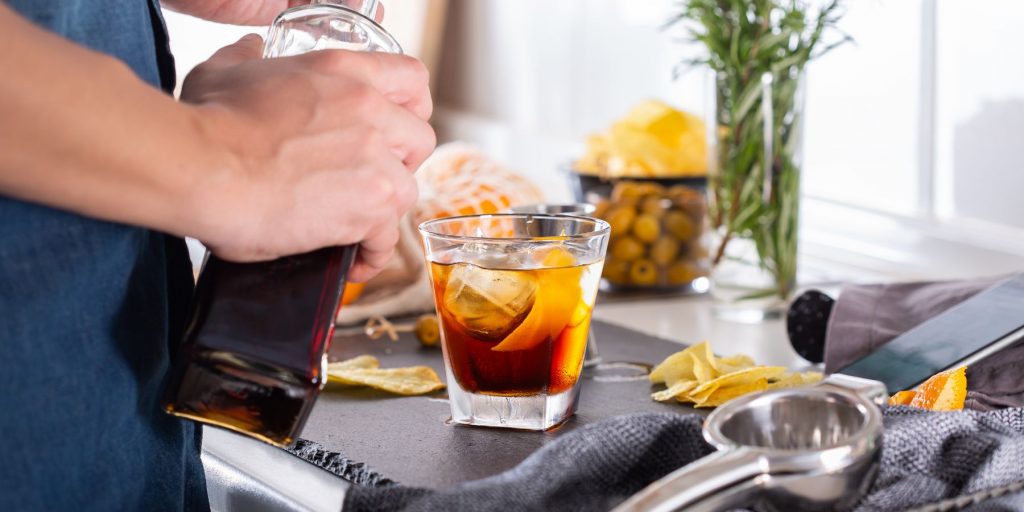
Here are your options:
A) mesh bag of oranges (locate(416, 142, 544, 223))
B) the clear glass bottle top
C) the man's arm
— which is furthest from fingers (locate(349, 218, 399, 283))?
mesh bag of oranges (locate(416, 142, 544, 223))

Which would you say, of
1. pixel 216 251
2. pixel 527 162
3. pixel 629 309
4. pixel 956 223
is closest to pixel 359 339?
pixel 629 309

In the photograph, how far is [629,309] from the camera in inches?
52.5

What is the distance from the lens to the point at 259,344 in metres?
0.55

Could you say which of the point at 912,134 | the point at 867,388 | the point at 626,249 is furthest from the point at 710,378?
the point at 912,134

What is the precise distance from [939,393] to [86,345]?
1.76 feet

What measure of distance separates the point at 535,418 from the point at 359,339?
402 mm

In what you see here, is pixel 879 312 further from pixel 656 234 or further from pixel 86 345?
pixel 86 345

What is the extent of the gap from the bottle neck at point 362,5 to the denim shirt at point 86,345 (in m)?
0.10

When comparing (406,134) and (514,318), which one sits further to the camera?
(514,318)

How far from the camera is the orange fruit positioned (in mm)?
782

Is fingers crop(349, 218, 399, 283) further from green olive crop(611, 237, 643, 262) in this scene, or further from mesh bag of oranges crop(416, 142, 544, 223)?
green olive crop(611, 237, 643, 262)

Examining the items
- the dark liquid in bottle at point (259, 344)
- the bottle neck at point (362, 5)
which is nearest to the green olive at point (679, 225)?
the bottle neck at point (362, 5)

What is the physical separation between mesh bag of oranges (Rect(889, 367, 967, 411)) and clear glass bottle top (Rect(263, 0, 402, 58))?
42cm

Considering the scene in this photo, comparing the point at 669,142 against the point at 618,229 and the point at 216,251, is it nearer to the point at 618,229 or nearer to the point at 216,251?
the point at 618,229
